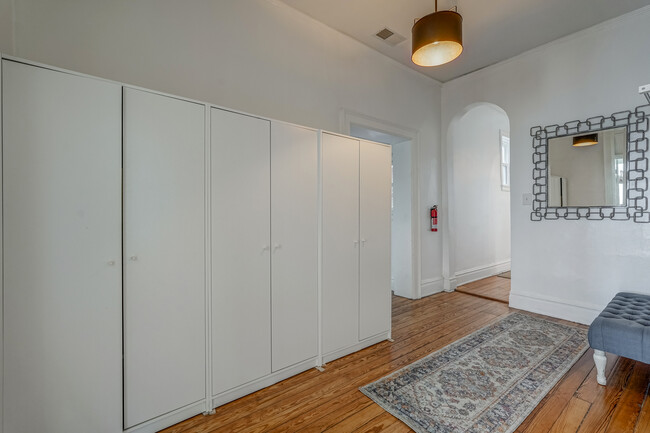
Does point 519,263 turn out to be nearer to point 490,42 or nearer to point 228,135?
point 490,42

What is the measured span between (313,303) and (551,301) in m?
3.16

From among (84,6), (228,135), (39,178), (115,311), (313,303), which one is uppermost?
(84,6)

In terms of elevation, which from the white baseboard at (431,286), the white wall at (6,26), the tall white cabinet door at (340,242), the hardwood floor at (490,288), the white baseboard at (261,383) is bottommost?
the white baseboard at (261,383)

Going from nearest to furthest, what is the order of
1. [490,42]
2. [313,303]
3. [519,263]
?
1. [313,303]
2. [490,42]
3. [519,263]

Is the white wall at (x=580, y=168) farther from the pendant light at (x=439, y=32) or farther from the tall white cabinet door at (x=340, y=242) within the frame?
the tall white cabinet door at (x=340, y=242)

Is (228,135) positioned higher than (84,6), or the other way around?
(84,6)

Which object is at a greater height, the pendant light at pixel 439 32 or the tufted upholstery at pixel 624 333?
the pendant light at pixel 439 32

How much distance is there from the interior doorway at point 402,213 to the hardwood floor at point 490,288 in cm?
106

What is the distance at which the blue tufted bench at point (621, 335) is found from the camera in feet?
6.33

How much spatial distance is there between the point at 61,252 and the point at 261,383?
5.01 feet

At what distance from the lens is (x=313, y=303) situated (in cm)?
239

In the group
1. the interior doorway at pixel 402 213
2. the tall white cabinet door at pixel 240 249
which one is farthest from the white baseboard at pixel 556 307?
the tall white cabinet door at pixel 240 249

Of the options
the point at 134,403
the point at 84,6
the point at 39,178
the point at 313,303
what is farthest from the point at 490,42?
the point at 134,403

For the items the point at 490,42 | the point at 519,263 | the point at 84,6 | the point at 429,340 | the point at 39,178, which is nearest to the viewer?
the point at 39,178
